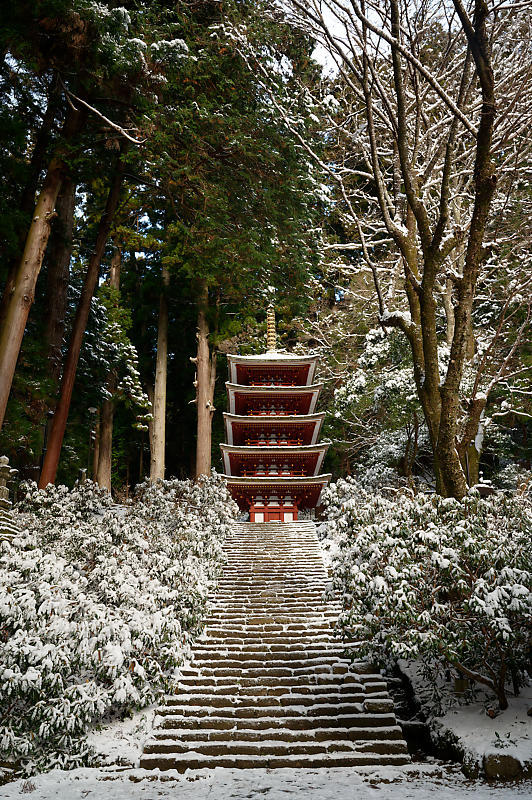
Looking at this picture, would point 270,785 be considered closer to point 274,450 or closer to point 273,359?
point 274,450

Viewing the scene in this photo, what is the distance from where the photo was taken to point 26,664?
481 centimetres

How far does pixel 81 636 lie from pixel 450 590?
3.42m

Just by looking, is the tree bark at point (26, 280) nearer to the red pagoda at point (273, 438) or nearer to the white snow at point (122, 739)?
the white snow at point (122, 739)

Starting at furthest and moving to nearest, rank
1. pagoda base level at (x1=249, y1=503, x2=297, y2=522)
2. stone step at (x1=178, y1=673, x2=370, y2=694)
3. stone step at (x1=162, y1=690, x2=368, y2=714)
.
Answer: pagoda base level at (x1=249, y1=503, x2=297, y2=522) < stone step at (x1=178, y1=673, x2=370, y2=694) < stone step at (x1=162, y1=690, x2=368, y2=714)

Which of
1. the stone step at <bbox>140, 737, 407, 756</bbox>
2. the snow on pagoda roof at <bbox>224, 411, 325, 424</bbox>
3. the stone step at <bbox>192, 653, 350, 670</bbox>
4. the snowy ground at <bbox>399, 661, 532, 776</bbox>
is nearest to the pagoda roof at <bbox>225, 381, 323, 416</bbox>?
the snow on pagoda roof at <bbox>224, 411, 325, 424</bbox>

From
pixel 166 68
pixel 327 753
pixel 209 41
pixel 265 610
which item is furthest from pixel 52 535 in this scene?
pixel 209 41

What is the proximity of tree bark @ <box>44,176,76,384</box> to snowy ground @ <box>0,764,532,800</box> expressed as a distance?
9582 millimetres

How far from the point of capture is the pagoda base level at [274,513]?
674 inches

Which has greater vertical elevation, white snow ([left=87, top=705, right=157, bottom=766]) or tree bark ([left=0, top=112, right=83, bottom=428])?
tree bark ([left=0, top=112, right=83, bottom=428])

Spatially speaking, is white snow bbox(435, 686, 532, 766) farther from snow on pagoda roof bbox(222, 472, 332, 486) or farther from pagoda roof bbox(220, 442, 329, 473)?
pagoda roof bbox(220, 442, 329, 473)

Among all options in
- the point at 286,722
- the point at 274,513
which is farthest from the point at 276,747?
the point at 274,513

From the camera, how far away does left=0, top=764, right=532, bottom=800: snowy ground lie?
4137 mm

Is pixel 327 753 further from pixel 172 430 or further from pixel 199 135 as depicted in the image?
pixel 172 430

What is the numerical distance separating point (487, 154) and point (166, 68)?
6099 millimetres
